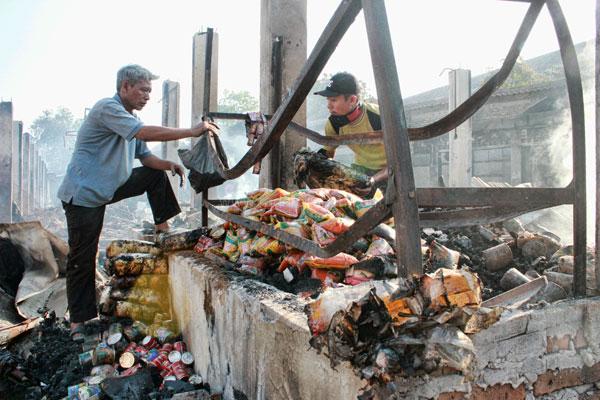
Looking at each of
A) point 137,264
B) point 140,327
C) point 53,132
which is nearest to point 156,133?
point 137,264

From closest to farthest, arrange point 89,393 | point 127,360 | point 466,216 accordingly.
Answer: point 466,216 < point 89,393 < point 127,360

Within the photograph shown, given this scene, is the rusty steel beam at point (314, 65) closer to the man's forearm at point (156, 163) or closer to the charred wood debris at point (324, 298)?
the charred wood debris at point (324, 298)

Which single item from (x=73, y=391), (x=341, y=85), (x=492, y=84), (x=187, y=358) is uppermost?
(x=341, y=85)

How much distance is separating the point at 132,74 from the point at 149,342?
2.19 meters

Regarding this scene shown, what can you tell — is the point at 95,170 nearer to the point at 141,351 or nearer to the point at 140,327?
the point at 140,327

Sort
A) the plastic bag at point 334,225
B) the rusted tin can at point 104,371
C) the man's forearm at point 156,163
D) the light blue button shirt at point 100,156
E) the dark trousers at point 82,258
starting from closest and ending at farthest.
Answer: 1. the plastic bag at point 334,225
2. the rusted tin can at point 104,371
3. the light blue button shirt at point 100,156
4. the dark trousers at point 82,258
5. the man's forearm at point 156,163

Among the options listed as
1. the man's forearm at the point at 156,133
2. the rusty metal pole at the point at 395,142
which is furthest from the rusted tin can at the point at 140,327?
the rusty metal pole at the point at 395,142

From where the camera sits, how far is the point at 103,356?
10.2ft

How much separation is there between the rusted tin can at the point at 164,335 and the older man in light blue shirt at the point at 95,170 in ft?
2.41

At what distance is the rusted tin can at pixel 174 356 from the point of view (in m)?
3.04

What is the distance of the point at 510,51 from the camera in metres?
2.28

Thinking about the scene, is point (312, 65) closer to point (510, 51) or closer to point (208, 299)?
point (510, 51)

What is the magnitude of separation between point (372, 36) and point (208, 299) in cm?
185

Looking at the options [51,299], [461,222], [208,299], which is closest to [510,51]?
[461,222]
